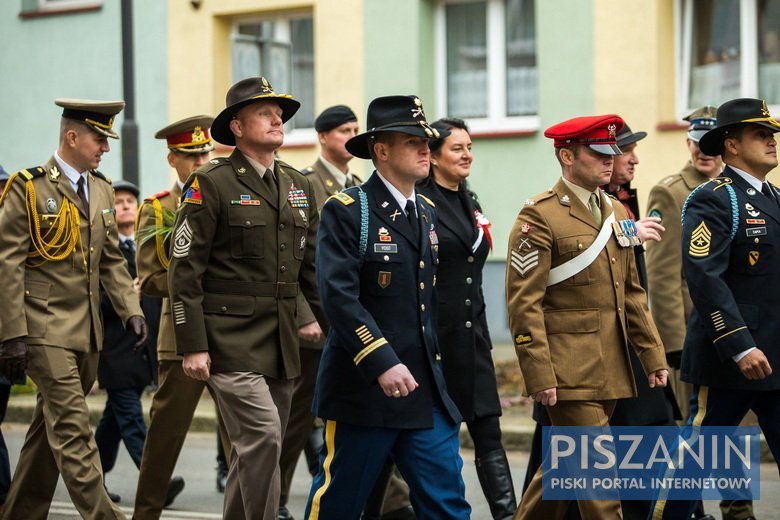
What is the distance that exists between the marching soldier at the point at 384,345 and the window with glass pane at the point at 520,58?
9.45 metres

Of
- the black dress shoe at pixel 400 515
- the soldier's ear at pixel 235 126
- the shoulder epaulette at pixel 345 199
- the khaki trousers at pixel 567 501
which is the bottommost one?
→ the black dress shoe at pixel 400 515

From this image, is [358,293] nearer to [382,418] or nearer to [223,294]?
[382,418]

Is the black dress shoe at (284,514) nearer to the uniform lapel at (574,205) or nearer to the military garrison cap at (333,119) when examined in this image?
the military garrison cap at (333,119)

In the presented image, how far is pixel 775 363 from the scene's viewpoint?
6.69 metres

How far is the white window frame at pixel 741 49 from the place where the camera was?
1410 centimetres

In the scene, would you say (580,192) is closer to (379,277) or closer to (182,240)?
(379,277)

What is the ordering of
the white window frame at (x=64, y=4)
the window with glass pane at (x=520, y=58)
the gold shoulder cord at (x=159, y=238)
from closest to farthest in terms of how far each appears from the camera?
the gold shoulder cord at (x=159, y=238) → the window with glass pane at (x=520, y=58) → the white window frame at (x=64, y=4)

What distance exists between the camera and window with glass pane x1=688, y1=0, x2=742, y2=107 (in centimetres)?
1425

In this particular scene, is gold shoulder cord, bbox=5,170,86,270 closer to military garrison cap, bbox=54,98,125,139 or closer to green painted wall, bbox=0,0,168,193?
military garrison cap, bbox=54,98,125,139

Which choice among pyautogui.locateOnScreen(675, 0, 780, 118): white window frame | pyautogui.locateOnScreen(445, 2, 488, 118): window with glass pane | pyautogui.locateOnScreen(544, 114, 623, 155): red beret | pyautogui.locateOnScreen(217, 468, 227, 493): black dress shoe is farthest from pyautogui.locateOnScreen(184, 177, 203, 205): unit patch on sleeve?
pyautogui.locateOnScreen(445, 2, 488, 118): window with glass pane

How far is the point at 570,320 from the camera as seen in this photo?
20.8ft

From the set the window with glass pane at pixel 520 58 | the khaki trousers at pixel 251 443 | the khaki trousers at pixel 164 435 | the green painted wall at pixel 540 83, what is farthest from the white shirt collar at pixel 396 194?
the window with glass pane at pixel 520 58

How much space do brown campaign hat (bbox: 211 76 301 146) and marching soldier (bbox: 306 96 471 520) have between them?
31.1 inches

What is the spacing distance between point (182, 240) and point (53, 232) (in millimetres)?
1080
